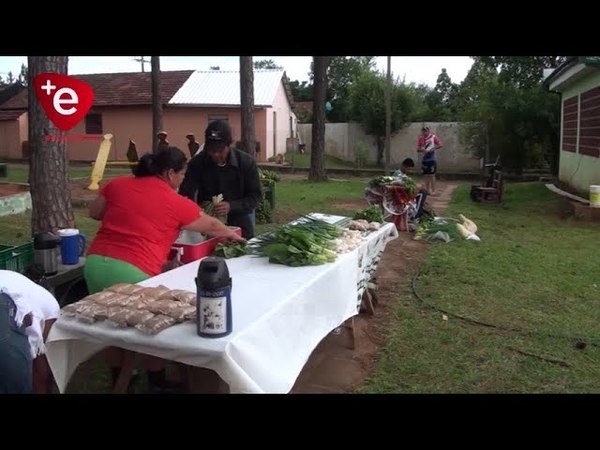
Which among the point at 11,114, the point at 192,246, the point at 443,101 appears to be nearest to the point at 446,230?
the point at 192,246

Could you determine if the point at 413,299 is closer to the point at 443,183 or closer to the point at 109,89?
the point at 443,183

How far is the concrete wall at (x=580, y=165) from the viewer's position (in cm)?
1252

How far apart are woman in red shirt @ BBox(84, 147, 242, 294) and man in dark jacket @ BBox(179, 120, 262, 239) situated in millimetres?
1286

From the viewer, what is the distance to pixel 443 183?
1995 cm

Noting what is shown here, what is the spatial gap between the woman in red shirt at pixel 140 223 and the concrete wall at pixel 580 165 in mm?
11032

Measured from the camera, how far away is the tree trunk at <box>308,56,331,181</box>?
61.5ft

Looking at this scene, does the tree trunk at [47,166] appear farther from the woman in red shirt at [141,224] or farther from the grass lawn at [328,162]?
the grass lawn at [328,162]

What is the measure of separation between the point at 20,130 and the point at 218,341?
94.7 feet

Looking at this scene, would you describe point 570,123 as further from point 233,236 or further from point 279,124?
point 279,124

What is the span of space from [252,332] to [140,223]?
1.19 m

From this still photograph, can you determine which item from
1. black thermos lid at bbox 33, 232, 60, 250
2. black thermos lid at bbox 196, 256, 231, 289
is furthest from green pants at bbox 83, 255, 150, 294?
black thermos lid at bbox 196, 256, 231, 289

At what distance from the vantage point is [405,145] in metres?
26.5

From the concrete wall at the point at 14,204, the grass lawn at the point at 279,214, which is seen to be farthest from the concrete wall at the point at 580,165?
the concrete wall at the point at 14,204
